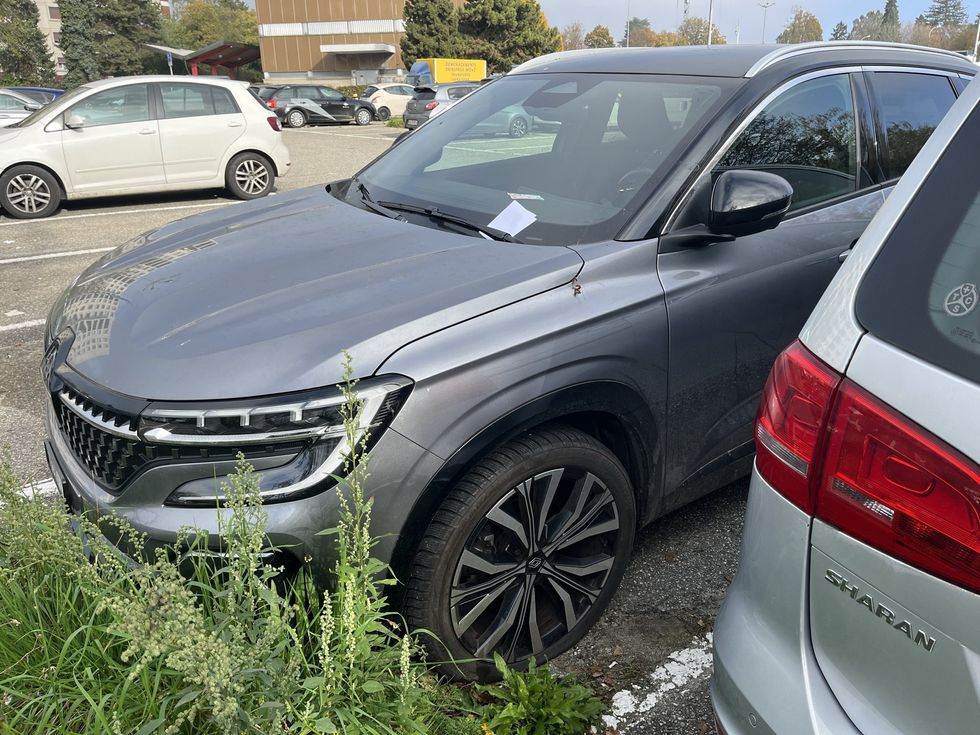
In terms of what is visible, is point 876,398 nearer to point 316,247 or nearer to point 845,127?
point 316,247

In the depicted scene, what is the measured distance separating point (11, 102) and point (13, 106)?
0.19 m

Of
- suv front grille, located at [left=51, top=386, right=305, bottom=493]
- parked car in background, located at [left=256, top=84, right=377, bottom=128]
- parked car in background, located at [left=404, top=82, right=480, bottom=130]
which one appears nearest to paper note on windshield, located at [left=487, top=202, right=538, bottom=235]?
suv front grille, located at [left=51, top=386, right=305, bottom=493]

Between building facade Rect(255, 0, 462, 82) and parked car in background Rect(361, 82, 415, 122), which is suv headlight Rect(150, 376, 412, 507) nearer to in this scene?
parked car in background Rect(361, 82, 415, 122)

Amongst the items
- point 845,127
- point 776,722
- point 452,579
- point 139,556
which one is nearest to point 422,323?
point 452,579

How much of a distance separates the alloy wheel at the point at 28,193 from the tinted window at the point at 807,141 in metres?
9.47

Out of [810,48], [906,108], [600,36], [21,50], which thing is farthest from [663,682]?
[600,36]

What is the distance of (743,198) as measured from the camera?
2.49m

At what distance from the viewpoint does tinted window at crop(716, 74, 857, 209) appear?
111 inches

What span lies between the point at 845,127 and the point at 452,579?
7.86 feet

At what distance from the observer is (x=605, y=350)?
2.30m

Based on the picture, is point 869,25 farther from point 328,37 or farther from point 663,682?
point 663,682

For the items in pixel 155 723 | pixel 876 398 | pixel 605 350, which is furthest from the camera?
pixel 605 350

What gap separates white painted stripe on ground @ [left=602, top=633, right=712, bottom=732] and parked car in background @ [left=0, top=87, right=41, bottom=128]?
A: 17195 millimetres

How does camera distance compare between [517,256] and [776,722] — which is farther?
[517,256]
